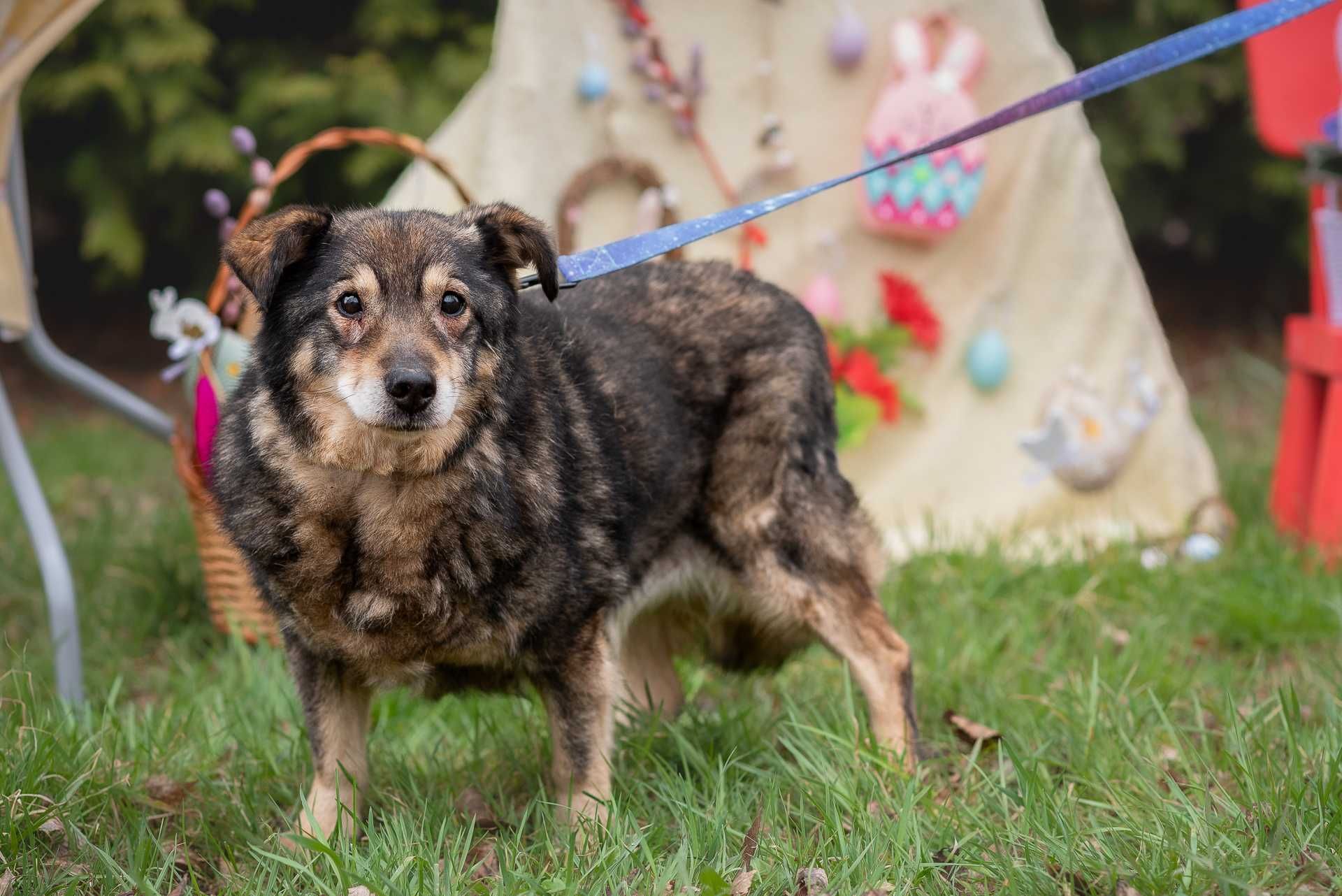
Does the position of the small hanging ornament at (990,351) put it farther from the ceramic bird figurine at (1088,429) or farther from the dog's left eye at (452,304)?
the dog's left eye at (452,304)

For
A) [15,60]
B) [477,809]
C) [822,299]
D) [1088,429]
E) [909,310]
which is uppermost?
[15,60]

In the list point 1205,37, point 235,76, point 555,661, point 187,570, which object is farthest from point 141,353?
point 1205,37

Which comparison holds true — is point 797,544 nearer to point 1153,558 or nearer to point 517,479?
point 517,479

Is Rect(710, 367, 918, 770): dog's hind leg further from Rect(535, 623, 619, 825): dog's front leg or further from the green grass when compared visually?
Rect(535, 623, 619, 825): dog's front leg

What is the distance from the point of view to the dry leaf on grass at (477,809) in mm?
A: 2936

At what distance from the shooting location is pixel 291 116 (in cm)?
760

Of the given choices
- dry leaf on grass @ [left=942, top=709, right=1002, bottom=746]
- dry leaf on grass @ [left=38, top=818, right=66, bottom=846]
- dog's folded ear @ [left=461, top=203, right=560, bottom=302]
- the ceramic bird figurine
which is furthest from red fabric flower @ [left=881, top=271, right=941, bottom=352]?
dry leaf on grass @ [left=38, top=818, right=66, bottom=846]

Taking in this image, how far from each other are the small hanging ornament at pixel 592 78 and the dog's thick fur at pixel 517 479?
1999 mm

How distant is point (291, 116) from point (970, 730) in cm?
589

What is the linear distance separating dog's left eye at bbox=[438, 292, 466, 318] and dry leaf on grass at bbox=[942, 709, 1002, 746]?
5.18 ft

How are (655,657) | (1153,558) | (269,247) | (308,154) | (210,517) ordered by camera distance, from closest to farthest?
(269,247) < (655,657) < (210,517) < (308,154) < (1153,558)

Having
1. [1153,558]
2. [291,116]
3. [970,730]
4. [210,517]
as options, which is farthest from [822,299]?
[291,116]

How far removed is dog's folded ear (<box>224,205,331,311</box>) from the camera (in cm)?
250

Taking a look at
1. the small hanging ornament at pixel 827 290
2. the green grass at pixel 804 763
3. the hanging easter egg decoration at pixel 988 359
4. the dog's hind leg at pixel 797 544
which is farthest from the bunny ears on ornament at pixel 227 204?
the hanging easter egg decoration at pixel 988 359
